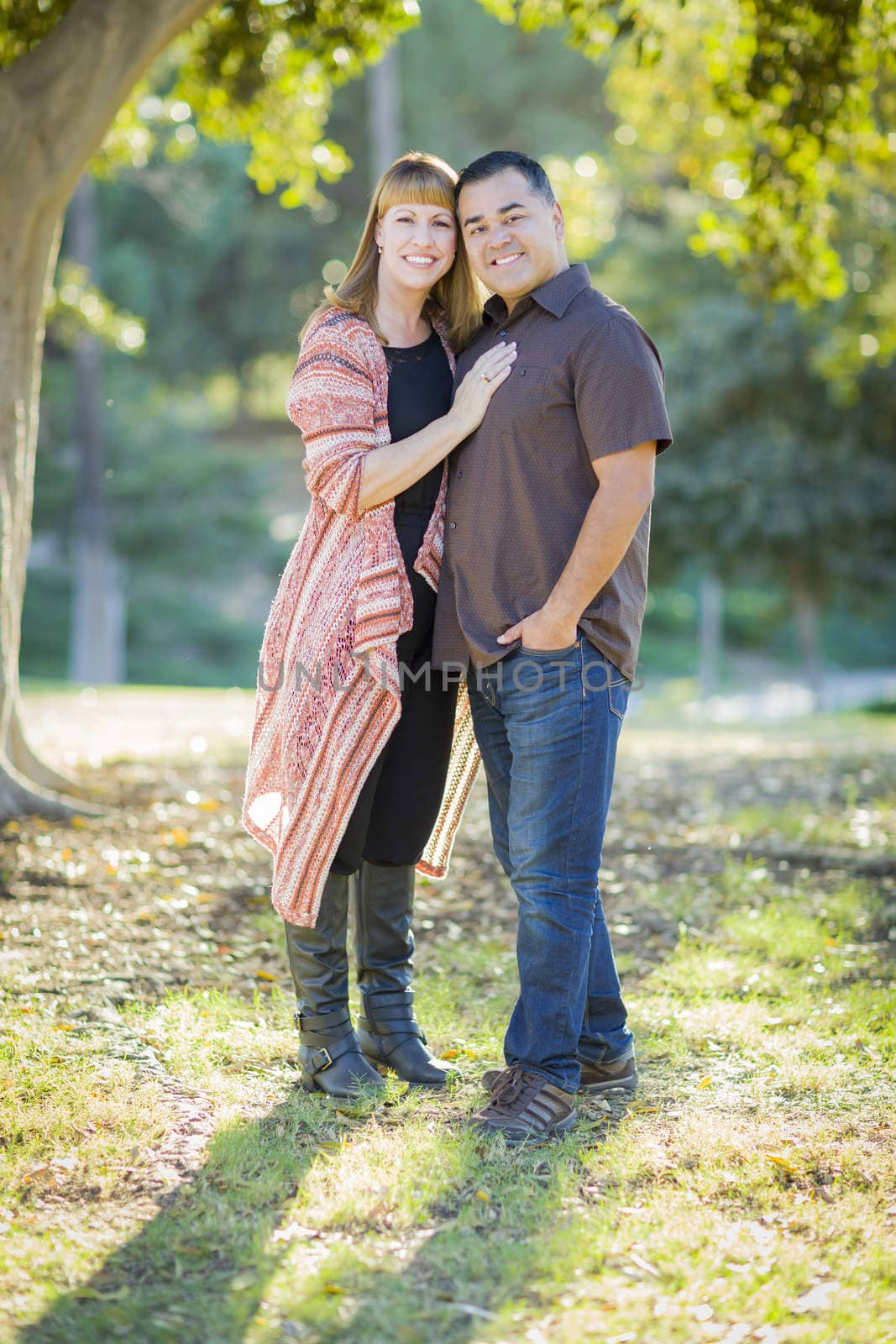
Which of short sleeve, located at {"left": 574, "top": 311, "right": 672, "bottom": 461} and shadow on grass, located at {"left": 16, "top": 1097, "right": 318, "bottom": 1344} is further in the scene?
short sleeve, located at {"left": 574, "top": 311, "right": 672, "bottom": 461}

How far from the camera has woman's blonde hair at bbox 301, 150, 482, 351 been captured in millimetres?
3381

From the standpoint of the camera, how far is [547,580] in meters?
3.22

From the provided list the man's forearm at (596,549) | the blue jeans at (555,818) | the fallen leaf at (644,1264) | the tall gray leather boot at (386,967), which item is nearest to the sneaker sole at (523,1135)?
the blue jeans at (555,818)

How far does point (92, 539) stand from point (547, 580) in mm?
19775

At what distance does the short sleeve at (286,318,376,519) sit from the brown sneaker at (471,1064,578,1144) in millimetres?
1469

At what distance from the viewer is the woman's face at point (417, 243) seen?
3.38 m

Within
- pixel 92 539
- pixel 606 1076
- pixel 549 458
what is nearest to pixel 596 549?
pixel 549 458

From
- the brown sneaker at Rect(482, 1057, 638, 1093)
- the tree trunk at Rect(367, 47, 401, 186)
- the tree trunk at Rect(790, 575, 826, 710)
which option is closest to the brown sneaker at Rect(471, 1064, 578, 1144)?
the brown sneaker at Rect(482, 1057, 638, 1093)

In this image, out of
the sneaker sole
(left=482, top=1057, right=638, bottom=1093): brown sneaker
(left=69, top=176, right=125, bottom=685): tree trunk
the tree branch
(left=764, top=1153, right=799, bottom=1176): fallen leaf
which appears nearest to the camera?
(left=764, top=1153, right=799, bottom=1176): fallen leaf

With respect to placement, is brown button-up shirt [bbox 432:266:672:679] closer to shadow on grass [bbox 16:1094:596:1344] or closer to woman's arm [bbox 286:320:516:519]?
woman's arm [bbox 286:320:516:519]

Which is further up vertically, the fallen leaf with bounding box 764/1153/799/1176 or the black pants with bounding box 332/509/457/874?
the black pants with bounding box 332/509/457/874

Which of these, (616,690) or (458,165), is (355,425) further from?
(458,165)

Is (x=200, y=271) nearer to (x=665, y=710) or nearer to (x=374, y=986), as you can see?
(x=665, y=710)

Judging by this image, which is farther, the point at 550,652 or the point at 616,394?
the point at 550,652
